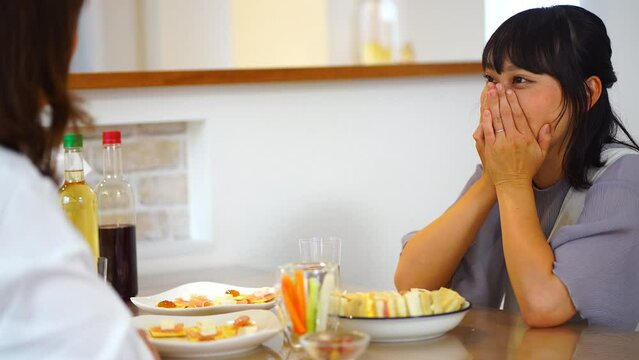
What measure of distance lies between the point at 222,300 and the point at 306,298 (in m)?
0.34

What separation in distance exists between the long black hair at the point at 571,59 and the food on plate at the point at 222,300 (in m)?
0.52

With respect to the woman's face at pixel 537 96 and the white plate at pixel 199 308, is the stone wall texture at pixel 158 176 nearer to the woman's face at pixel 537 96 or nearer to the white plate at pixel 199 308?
the white plate at pixel 199 308

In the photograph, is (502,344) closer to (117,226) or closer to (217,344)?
(217,344)

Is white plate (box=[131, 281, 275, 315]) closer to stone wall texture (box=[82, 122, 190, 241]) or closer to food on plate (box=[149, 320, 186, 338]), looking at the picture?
food on plate (box=[149, 320, 186, 338])

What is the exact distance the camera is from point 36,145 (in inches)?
36.7

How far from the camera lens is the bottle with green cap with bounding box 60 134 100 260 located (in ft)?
4.96

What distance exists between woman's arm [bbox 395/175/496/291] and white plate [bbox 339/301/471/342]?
1.24ft

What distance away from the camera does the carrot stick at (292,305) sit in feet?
3.84

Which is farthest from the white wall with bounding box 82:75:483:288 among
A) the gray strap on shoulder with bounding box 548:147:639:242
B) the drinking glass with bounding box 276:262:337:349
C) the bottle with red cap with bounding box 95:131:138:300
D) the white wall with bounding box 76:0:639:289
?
the drinking glass with bounding box 276:262:337:349

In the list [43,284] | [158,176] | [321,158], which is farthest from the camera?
[321,158]

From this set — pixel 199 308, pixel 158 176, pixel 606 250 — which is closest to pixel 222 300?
pixel 199 308

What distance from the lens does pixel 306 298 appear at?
117cm

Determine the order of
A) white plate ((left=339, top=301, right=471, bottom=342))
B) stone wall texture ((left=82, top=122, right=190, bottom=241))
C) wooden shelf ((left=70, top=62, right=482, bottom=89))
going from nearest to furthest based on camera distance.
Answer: white plate ((left=339, top=301, right=471, bottom=342)), wooden shelf ((left=70, top=62, right=482, bottom=89)), stone wall texture ((left=82, top=122, right=190, bottom=241))

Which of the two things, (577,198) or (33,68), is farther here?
(577,198)
